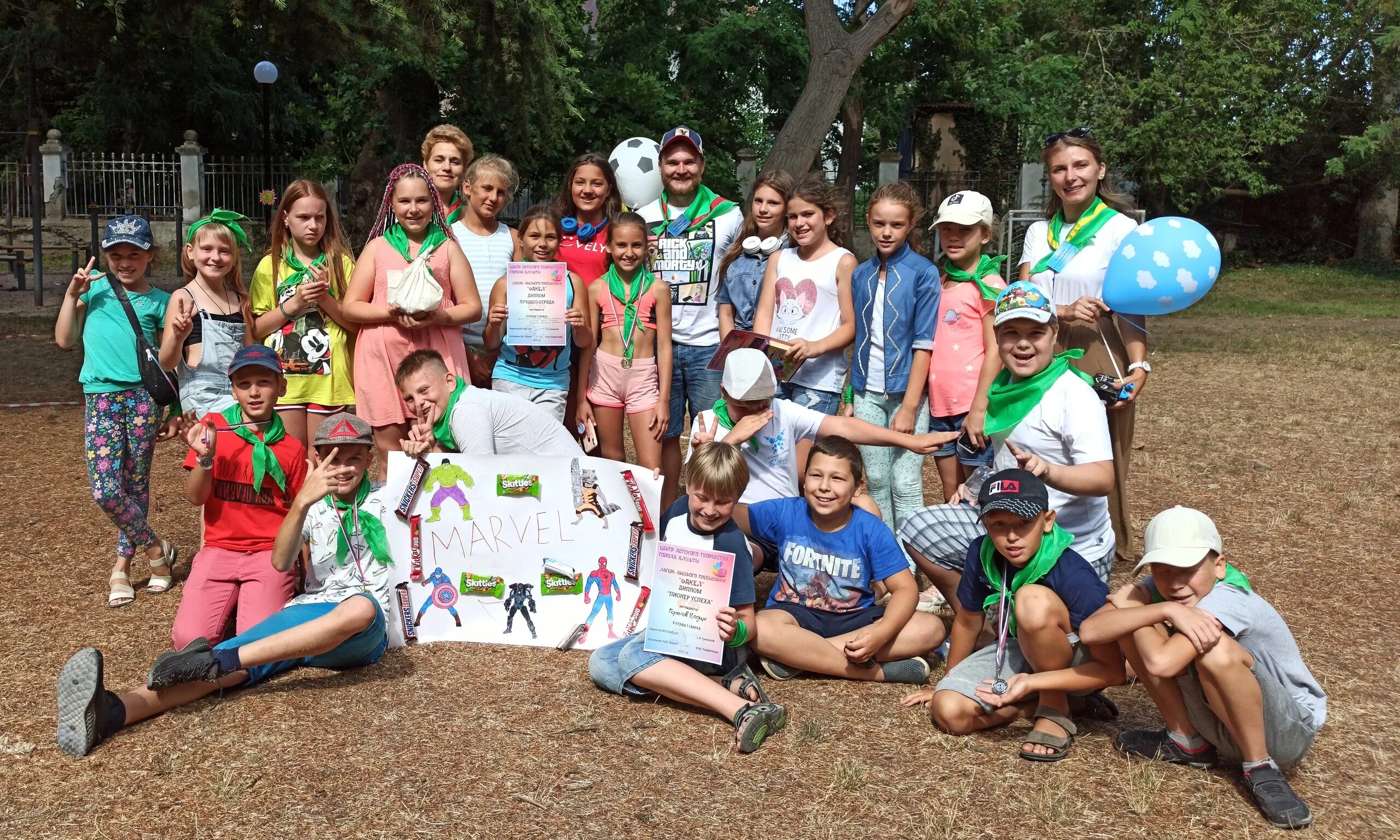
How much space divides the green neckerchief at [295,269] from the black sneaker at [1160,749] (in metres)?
3.92

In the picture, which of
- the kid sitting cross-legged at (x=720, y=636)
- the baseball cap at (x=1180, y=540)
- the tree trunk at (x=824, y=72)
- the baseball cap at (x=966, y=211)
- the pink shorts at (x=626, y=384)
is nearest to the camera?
the baseball cap at (x=1180, y=540)

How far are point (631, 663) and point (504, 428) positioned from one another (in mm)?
1306

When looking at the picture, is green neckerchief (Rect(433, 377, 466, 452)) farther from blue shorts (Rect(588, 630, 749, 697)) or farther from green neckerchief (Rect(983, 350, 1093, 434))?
green neckerchief (Rect(983, 350, 1093, 434))

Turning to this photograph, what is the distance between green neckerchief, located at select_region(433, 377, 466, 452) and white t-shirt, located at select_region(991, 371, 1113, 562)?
228 centimetres

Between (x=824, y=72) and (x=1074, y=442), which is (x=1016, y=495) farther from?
(x=824, y=72)

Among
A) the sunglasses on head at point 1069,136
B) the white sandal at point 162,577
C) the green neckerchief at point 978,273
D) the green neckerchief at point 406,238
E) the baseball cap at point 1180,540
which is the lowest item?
the white sandal at point 162,577

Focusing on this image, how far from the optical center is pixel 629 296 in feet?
19.5

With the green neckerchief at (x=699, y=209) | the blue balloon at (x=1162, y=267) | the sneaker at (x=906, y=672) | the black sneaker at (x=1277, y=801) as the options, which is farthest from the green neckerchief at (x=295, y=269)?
the black sneaker at (x=1277, y=801)

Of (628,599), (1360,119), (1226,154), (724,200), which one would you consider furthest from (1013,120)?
(628,599)

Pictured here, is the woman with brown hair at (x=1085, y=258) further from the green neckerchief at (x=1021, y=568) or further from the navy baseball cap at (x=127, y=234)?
the navy baseball cap at (x=127, y=234)

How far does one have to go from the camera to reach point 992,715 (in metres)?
4.20

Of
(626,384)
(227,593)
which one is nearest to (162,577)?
(227,593)

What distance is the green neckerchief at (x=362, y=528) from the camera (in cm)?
482

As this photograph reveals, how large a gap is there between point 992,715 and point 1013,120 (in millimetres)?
25551
